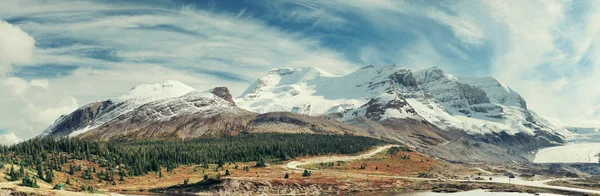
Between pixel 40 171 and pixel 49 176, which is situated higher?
pixel 40 171

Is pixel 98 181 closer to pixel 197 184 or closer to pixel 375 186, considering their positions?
pixel 197 184

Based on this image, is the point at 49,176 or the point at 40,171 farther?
the point at 40,171

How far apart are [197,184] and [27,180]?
54249 millimetres

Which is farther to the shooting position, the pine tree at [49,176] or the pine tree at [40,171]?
the pine tree at [40,171]

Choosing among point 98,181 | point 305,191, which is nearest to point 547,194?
point 305,191

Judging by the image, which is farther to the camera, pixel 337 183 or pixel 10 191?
pixel 337 183

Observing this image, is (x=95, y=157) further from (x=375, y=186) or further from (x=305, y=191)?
(x=375, y=186)

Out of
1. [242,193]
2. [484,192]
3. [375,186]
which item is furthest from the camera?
[375,186]

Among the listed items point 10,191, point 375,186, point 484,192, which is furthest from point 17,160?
point 484,192

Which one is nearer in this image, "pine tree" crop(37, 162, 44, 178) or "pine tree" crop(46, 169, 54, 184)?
"pine tree" crop(46, 169, 54, 184)

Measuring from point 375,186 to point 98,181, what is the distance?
9682 centimetres

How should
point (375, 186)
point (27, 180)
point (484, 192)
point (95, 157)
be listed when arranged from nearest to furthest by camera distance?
1. point (27, 180)
2. point (484, 192)
3. point (375, 186)
4. point (95, 157)

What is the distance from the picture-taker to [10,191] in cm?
9700

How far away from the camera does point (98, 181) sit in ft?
545
